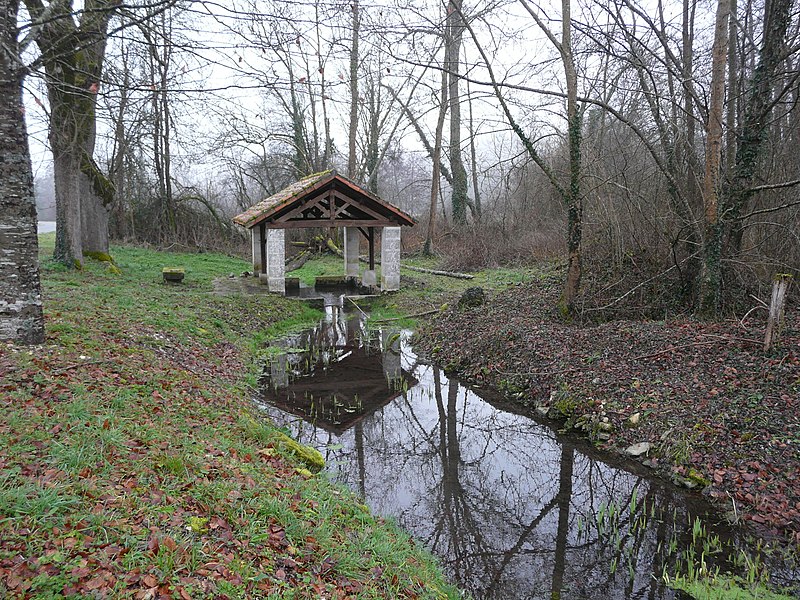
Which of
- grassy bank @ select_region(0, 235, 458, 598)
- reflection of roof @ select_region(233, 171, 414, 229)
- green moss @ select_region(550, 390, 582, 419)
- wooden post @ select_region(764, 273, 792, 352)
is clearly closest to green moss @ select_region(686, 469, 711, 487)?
green moss @ select_region(550, 390, 582, 419)

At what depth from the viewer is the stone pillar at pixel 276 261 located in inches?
588

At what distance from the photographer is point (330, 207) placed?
14961mm

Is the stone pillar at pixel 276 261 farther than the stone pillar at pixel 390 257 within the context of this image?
No

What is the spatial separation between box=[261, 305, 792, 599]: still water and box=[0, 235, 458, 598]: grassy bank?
644 millimetres

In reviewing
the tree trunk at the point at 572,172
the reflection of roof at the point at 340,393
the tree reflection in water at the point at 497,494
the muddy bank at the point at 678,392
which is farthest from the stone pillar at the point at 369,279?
the tree reflection in water at the point at 497,494

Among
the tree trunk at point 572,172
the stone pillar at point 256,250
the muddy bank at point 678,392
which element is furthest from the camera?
the stone pillar at point 256,250

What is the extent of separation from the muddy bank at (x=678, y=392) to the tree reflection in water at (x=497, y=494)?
1.61ft

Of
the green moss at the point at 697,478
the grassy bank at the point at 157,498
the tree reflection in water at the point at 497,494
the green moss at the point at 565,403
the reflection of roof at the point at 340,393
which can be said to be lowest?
the tree reflection in water at the point at 497,494

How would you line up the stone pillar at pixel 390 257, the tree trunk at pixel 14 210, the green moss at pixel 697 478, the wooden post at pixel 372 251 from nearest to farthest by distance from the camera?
the tree trunk at pixel 14 210, the green moss at pixel 697 478, the stone pillar at pixel 390 257, the wooden post at pixel 372 251

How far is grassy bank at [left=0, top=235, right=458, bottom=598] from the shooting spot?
9.31ft

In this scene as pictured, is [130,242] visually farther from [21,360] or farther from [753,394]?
[753,394]

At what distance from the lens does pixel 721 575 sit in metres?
4.48

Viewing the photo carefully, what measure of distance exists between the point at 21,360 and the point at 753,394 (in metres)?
8.38

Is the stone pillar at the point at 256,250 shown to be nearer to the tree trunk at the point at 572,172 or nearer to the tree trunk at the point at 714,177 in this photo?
the tree trunk at the point at 572,172
